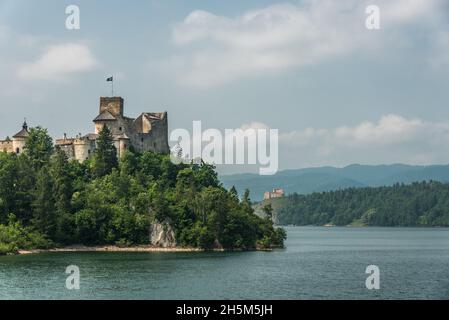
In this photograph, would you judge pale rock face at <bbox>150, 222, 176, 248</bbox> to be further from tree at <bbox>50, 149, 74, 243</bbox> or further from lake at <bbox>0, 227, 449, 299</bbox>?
tree at <bbox>50, 149, 74, 243</bbox>

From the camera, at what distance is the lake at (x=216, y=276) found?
2181 inches

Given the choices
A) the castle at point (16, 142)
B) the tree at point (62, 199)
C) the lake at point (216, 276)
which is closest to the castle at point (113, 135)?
the castle at point (16, 142)

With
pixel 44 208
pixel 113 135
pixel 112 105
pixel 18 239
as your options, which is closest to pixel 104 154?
pixel 113 135

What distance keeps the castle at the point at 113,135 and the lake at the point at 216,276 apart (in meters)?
23.6

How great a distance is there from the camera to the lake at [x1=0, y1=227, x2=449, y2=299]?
5541 centimetres

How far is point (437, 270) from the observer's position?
76.8 metres

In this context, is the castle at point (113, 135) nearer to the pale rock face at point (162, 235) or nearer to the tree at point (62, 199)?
the tree at point (62, 199)

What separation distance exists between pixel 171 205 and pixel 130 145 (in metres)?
13.9

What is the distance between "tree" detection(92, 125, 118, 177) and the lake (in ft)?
63.0

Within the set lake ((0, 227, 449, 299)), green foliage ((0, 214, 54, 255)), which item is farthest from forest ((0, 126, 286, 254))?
lake ((0, 227, 449, 299))

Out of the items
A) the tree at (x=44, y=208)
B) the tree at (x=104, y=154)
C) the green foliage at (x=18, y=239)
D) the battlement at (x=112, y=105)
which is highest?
the battlement at (x=112, y=105)

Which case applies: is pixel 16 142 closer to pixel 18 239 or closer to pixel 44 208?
pixel 44 208
